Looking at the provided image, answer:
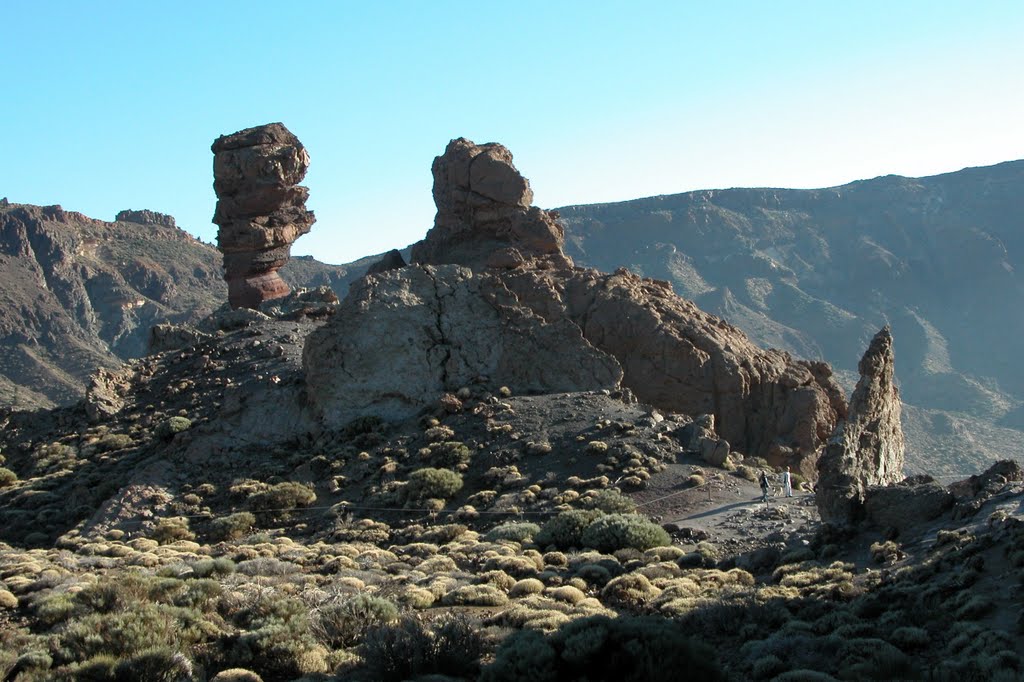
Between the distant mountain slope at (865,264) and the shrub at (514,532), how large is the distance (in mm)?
73100

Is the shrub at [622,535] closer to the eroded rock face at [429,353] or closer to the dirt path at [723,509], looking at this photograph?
the dirt path at [723,509]

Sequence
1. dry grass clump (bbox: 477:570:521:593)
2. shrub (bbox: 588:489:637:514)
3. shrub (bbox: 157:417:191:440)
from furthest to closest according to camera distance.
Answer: shrub (bbox: 157:417:191:440) < shrub (bbox: 588:489:637:514) < dry grass clump (bbox: 477:570:521:593)

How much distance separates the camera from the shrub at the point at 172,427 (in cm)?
3784

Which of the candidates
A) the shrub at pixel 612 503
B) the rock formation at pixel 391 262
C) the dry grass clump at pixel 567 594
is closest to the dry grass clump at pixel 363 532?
the shrub at pixel 612 503

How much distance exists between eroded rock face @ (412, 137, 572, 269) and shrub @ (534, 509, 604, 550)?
52.1 ft

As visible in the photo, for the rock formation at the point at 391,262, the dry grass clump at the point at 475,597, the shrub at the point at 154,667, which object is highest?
the rock formation at the point at 391,262

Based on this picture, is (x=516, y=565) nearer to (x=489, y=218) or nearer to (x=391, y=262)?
(x=489, y=218)

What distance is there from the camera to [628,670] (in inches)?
535

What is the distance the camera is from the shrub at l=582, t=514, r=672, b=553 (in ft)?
81.9

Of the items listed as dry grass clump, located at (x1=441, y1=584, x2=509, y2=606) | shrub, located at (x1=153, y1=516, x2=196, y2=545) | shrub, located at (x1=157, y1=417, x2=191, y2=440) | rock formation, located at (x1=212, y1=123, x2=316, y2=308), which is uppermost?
rock formation, located at (x1=212, y1=123, x2=316, y2=308)

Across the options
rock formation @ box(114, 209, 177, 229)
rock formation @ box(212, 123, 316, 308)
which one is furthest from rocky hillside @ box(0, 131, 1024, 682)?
rock formation @ box(114, 209, 177, 229)

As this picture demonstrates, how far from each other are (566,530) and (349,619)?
9.57 metres

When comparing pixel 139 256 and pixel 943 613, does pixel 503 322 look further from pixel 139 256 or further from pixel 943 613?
pixel 139 256

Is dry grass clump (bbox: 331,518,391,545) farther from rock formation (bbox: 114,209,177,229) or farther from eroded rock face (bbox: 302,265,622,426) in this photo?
rock formation (bbox: 114,209,177,229)
